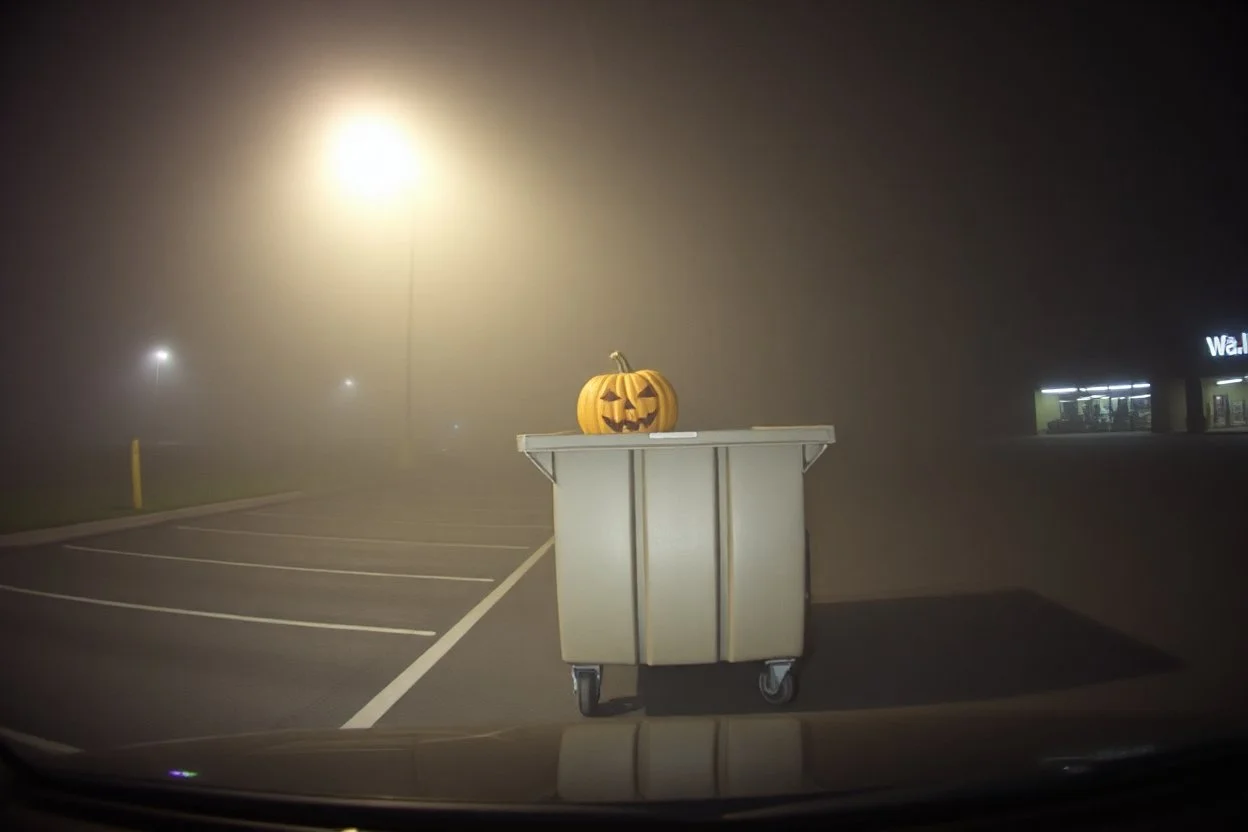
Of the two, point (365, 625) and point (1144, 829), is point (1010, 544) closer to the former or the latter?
point (365, 625)

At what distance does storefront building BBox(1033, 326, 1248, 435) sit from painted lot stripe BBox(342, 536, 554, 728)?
4288cm

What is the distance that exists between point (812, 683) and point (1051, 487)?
48.6 ft

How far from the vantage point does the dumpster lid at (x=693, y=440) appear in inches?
154

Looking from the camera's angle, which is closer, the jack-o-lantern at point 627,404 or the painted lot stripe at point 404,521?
the jack-o-lantern at point 627,404

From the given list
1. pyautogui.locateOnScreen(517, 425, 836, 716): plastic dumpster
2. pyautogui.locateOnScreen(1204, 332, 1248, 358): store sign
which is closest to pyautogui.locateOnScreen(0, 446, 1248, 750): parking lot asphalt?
pyautogui.locateOnScreen(517, 425, 836, 716): plastic dumpster

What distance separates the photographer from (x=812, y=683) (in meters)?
4.76

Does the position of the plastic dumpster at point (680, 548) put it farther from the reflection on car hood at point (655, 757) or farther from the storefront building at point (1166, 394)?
the storefront building at point (1166, 394)

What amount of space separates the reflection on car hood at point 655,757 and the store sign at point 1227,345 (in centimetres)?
4440

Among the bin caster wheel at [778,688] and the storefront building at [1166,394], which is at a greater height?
the storefront building at [1166,394]

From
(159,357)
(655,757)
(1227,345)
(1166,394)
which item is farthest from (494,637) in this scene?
(159,357)

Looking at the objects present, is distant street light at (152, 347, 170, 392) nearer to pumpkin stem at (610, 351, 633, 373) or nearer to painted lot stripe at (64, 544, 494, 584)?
painted lot stripe at (64, 544, 494, 584)

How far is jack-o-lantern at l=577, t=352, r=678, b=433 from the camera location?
655cm

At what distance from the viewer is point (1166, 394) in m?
44.3

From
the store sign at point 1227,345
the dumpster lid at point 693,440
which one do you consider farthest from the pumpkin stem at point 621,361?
the store sign at point 1227,345
